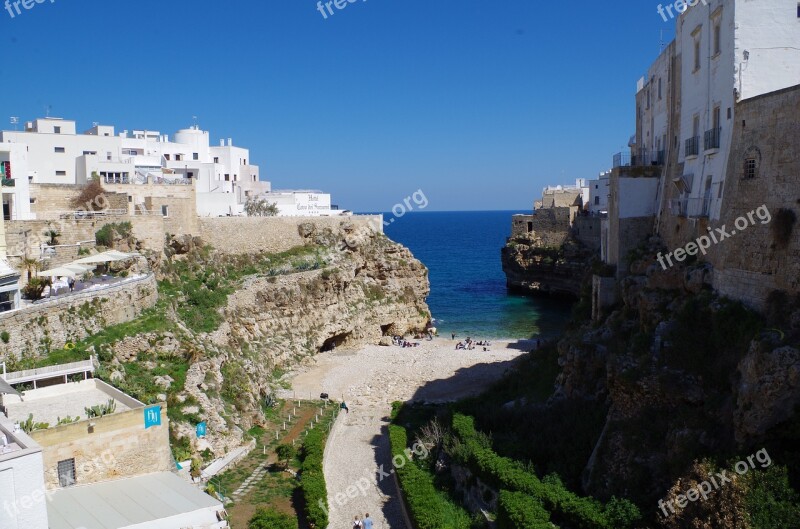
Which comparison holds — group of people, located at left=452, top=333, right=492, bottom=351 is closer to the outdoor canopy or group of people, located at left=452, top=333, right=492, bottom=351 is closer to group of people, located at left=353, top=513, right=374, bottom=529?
the outdoor canopy

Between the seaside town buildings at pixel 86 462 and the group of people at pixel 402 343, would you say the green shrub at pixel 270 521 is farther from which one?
the group of people at pixel 402 343

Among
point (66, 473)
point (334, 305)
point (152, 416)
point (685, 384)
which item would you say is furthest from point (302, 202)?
point (685, 384)

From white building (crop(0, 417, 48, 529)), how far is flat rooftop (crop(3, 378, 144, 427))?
4518mm

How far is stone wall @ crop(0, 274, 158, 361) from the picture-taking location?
21453 millimetres

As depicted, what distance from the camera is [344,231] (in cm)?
5019

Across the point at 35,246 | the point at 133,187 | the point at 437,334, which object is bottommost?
the point at 437,334

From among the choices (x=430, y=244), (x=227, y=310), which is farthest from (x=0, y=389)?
(x=430, y=244)

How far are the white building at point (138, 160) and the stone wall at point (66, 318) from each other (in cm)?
1123

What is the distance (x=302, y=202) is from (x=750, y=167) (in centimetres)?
4272

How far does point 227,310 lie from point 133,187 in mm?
9786

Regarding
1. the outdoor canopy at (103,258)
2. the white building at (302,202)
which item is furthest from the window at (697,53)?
the white building at (302,202)

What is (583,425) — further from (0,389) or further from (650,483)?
(0,389)

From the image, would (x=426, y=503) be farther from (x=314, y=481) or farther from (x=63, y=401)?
(x=63, y=401)

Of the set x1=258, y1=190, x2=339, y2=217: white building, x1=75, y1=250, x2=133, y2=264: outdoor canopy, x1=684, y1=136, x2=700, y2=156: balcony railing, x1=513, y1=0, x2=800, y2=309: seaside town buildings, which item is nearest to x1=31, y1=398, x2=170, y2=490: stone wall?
x1=75, y1=250, x2=133, y2=264: outdoor canopy
